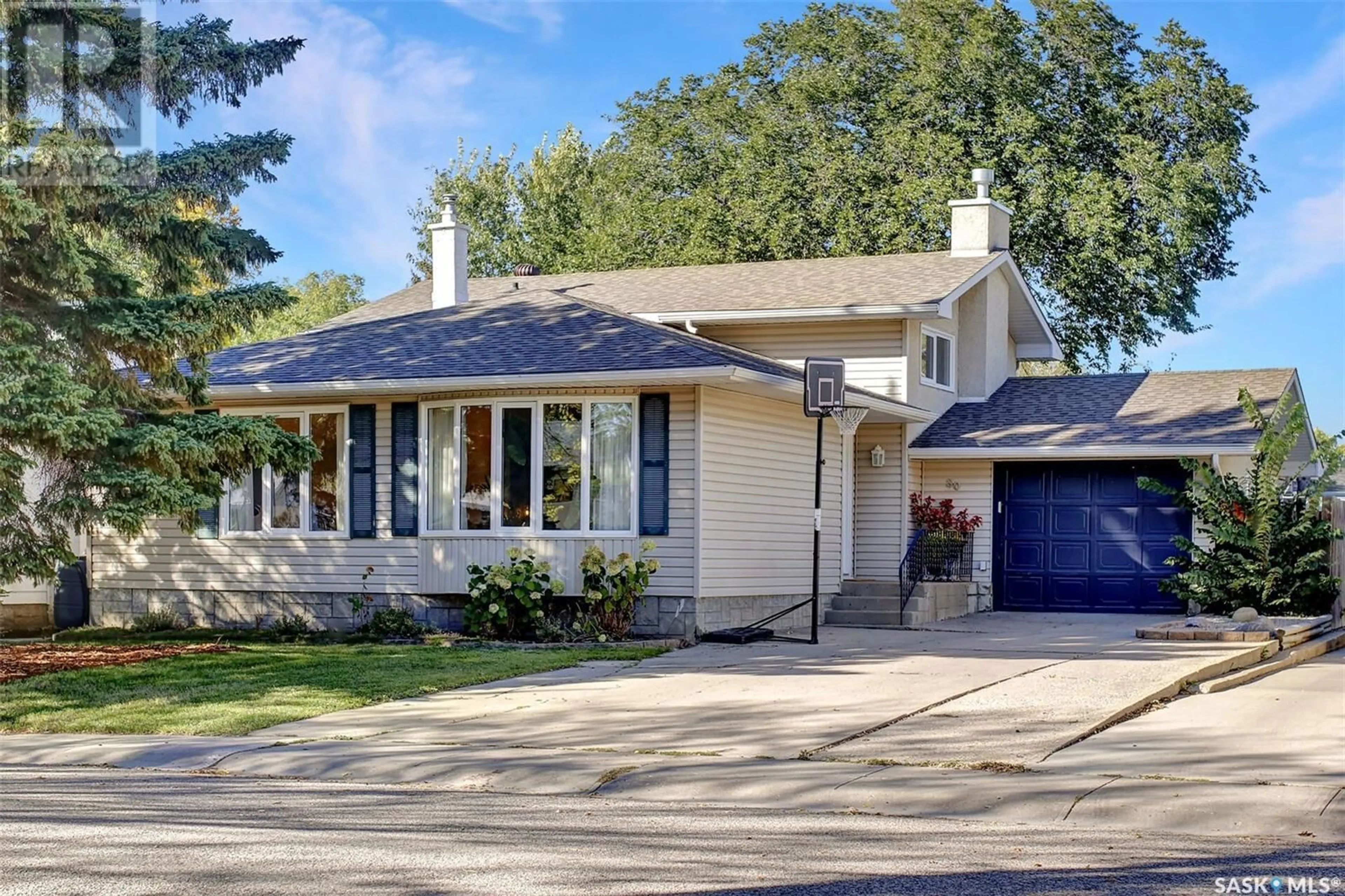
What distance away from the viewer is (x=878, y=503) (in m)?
Result: 22.4

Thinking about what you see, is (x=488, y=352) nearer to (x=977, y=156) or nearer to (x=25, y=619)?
(x=25, y=619)

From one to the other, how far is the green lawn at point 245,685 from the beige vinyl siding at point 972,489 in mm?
8068

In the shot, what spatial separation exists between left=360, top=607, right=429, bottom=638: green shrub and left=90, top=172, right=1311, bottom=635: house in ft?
1.21

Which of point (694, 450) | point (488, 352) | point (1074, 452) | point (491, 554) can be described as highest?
point (488, 352)

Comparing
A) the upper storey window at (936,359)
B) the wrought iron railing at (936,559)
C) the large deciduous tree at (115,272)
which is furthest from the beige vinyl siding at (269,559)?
the upper storey window at (936,359)

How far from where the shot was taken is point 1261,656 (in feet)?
49.6

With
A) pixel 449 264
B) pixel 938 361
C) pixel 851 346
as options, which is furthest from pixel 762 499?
pixel 449 264

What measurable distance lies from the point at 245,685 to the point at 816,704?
17.3ft

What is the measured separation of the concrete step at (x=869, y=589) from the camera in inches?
824

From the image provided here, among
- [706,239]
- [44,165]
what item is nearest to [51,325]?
[44,165]

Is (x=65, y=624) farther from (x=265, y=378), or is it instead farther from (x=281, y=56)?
(x=281, y=56)

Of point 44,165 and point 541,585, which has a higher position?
point 44,165

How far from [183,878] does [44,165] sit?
9.63 metres

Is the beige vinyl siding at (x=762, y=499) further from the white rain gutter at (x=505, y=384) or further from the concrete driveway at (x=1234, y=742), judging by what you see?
the concrete driveway at (x=1234, y=742)
